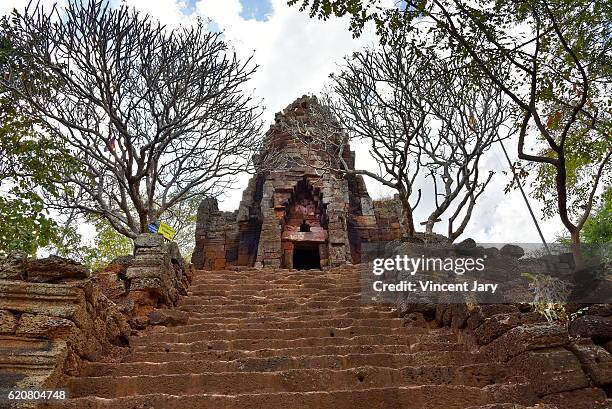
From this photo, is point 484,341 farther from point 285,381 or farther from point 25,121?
A: point 25,121

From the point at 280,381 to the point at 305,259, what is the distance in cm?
1311

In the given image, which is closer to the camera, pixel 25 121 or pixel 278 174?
pixel 25 121

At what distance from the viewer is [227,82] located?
11055mm

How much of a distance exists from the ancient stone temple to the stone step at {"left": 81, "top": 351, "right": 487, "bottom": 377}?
971 cm

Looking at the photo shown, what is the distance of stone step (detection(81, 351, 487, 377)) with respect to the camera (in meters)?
4.22

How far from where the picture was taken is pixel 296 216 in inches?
645

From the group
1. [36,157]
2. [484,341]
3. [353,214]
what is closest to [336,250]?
[353,214]

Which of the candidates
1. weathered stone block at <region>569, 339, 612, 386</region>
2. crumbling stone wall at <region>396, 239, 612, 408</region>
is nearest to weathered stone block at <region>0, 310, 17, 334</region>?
crumbling stone wall at <region>396, 239, 612, 408</region>

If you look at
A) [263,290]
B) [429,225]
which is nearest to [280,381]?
[263,290]

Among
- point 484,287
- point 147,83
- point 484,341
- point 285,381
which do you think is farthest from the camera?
point 147,83

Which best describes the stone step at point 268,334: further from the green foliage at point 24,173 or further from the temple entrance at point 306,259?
the temple entrance at point 306,259

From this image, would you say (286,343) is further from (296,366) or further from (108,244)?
(108,244)

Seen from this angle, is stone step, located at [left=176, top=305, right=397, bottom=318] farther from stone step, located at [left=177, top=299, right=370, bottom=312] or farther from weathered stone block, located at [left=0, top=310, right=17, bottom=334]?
weathered stone block, located at [left=0, top=310, right=17, bottom=334]

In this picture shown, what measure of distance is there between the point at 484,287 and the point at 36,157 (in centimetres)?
906
